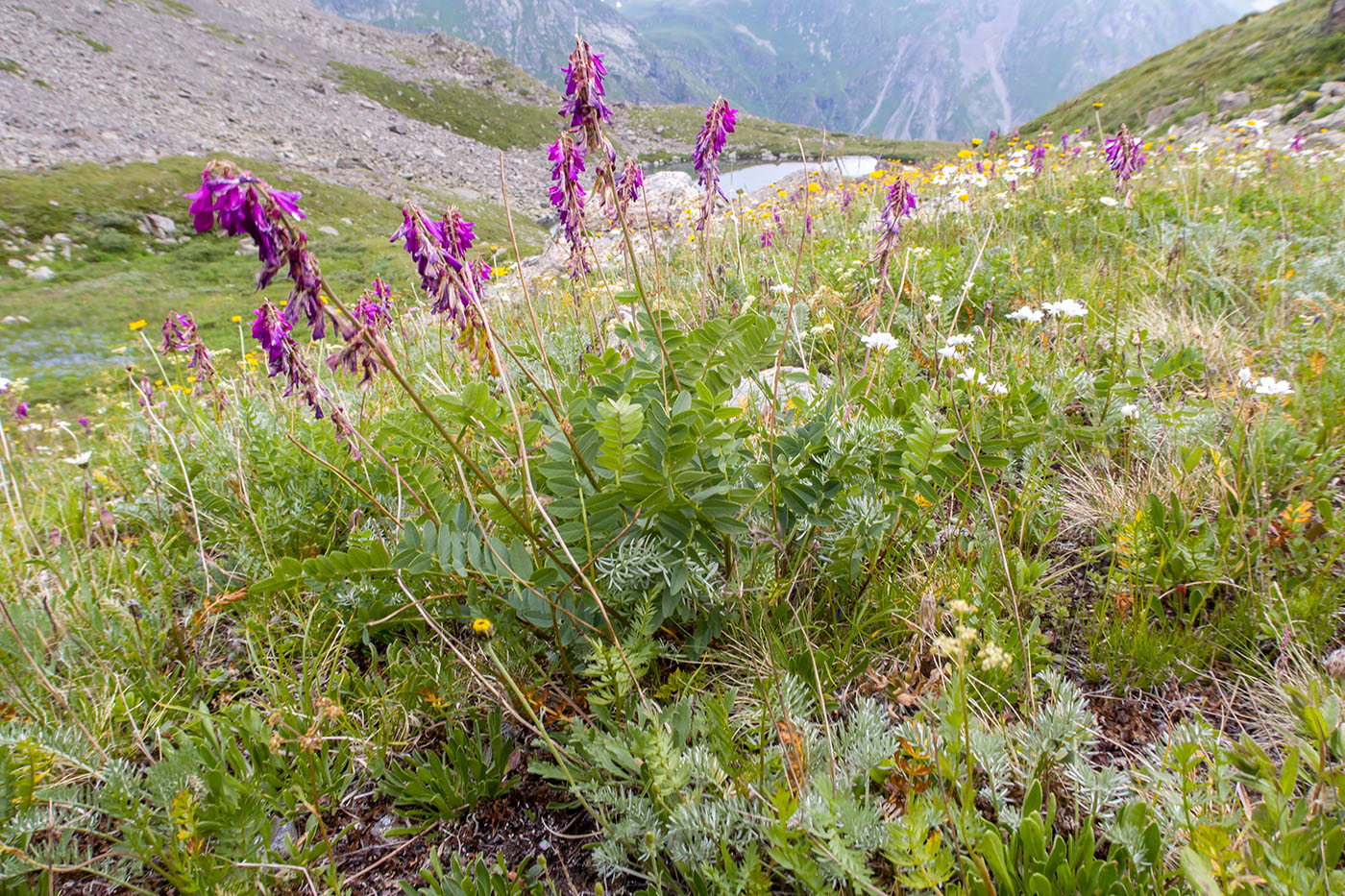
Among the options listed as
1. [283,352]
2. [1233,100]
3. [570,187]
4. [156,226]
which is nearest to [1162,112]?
[1233,100]

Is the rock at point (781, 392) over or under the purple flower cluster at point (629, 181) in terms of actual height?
under

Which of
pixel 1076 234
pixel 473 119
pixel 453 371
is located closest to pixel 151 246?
pixel 453 371

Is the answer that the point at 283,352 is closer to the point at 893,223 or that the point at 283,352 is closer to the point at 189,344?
the point at 189,344

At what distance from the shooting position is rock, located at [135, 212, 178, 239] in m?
30.5

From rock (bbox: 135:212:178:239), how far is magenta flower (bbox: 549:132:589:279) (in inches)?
1523

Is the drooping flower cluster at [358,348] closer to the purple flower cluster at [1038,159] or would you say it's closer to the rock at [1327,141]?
the purple flower cluster at [1038,159]

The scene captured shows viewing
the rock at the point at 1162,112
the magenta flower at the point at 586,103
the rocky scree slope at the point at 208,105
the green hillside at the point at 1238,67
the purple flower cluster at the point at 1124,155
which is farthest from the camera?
the rocky scree slope at the point at 208,105

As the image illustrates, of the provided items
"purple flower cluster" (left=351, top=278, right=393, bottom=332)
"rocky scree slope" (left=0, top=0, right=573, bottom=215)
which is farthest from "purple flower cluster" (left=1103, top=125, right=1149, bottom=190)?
"rocky scree slope" (left=0, top=0, right=573, bottom=215)

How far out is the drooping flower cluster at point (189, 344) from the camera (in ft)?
11.1

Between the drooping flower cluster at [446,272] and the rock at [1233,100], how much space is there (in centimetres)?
3168

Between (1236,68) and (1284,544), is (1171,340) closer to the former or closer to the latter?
(1284,544)

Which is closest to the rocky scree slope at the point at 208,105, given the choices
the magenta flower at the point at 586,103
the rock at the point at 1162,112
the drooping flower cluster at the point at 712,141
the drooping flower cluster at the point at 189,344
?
the rock at the point at 1162,112

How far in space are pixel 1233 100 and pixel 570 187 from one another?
33.8 m

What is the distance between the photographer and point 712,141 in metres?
2.67
